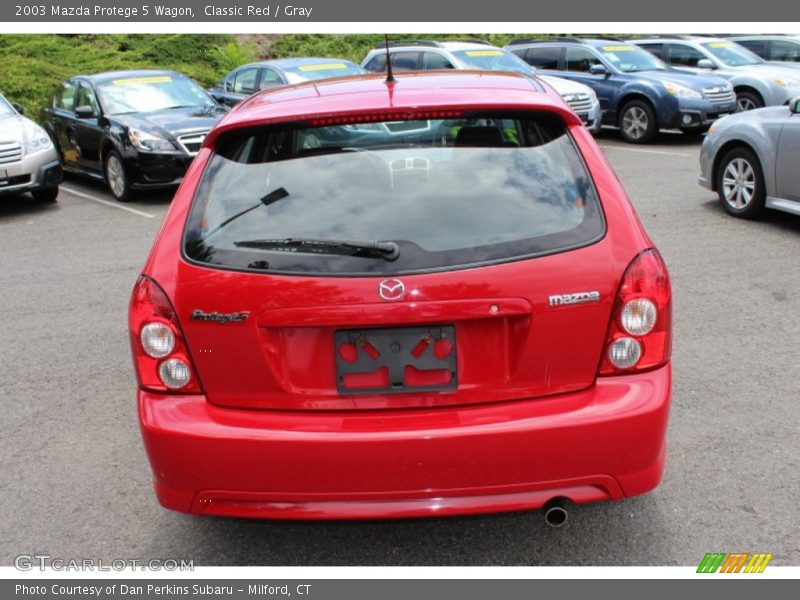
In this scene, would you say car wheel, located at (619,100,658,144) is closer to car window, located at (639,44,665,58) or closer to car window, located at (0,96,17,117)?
car window, located at (639,44,665,58)

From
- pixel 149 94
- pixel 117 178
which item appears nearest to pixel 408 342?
pixel 117 178

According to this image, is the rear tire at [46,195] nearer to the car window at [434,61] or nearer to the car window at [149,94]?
the car window at [149,94]

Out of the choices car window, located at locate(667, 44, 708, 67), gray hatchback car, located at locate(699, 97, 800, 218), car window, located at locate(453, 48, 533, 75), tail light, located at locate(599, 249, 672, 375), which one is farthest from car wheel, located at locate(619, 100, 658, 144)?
tail light, located at locate(599, 249, 672, 375)

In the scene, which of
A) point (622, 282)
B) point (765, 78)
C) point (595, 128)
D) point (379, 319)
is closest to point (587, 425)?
point (622, 282)

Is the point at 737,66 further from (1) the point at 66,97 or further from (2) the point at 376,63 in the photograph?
(1) the point at 66,97

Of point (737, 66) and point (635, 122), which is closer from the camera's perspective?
point (635, 122)

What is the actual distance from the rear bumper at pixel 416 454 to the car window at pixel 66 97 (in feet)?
37.9

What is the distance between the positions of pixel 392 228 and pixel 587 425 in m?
0.92

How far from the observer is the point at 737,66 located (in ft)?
57.9

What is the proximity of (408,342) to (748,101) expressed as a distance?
15.9 meters

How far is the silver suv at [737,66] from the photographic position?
657 inches

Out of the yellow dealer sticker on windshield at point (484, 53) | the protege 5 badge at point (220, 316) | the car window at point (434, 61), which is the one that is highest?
the protege 5 badge at point (220, 316)

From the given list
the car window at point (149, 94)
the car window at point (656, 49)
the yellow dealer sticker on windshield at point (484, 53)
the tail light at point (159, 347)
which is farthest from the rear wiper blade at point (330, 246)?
the car window at point (656, 49)

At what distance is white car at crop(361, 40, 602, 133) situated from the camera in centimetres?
1551
